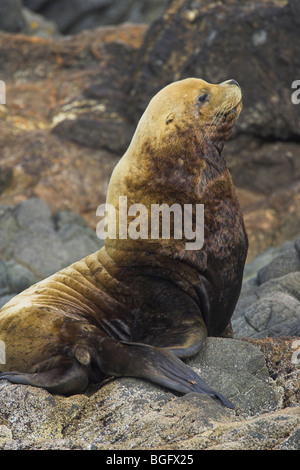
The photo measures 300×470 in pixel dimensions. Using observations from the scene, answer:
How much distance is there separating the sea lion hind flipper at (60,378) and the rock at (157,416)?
0.20 feet

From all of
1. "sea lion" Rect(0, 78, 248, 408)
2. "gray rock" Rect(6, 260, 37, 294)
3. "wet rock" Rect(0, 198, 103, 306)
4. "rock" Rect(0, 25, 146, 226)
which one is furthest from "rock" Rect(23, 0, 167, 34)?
"sea lion" Rect(0, 78, 248, 408)

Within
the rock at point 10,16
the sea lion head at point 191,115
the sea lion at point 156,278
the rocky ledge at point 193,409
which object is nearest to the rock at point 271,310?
the rocky ledge at point 193,409

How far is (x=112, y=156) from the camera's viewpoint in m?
13.0

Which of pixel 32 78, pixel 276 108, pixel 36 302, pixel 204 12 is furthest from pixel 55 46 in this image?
pixel 36 302

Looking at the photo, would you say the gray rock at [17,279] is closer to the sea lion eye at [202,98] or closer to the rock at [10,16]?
the sea lion eye at [202,98]

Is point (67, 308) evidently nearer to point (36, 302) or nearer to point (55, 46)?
point (36, 302)

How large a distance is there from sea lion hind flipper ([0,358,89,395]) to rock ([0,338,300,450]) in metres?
0.06

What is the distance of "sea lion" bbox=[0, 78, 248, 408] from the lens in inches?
181

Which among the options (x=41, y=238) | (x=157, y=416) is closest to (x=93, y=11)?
(x=41, y=238)

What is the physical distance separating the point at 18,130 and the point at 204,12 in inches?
151

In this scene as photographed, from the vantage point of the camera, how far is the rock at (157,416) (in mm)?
3463

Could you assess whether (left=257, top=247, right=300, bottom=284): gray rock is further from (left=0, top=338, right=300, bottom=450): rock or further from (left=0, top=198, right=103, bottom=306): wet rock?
(left=0, top=198, right=103, bottom=306): wet rock

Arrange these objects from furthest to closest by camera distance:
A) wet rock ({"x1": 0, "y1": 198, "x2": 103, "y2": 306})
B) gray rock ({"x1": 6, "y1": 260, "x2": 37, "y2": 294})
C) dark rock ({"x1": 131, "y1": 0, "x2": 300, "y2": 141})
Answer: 1. dark rock ({"x1": 131, "y1": 0, "x2": 300, "y2": 141})
2. wet rock ({"x1": 0, "y1": 198, "x2": 103, "y2": 306})
3. gray rock ({"x1": 6, "y1": 260, "x2": 37, "y2": 294})

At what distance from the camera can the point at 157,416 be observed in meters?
3.91
